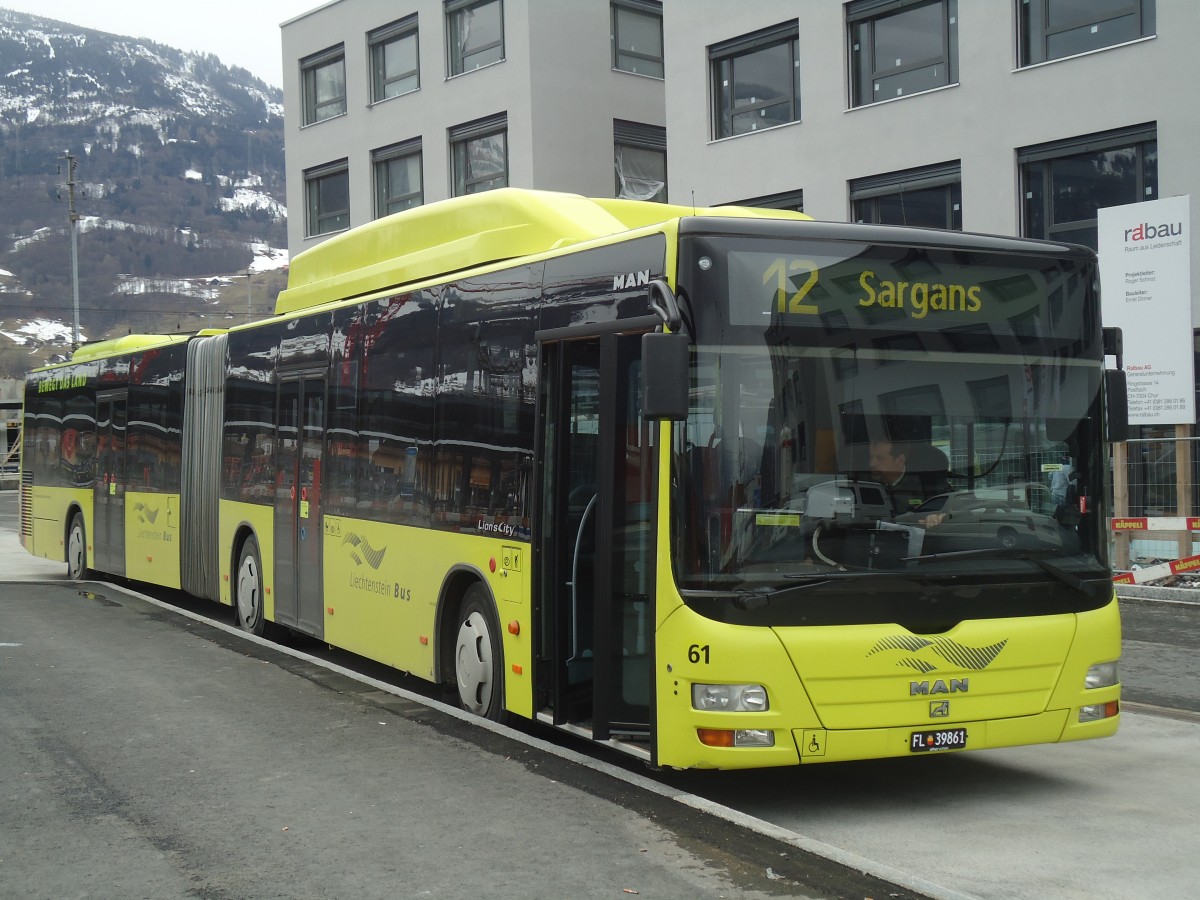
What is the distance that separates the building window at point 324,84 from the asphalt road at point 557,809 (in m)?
27.3

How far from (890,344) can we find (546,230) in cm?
284

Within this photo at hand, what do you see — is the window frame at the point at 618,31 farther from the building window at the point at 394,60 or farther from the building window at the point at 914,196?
the building window at the point at 914,196

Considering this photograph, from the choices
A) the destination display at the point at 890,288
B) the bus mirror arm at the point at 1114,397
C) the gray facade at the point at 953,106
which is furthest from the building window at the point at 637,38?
the destination display at the point at 890,288

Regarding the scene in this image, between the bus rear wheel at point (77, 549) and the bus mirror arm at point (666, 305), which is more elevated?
the bus mirror arm at point (666, 305)

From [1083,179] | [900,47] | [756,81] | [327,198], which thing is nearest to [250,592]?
[1083,179]

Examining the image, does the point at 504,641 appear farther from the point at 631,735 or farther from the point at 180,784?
the point at 180,784

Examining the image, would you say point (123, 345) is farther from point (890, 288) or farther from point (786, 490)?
point (786, 490)

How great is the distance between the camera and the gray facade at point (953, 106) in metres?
20.1

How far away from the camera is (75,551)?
65.7ft

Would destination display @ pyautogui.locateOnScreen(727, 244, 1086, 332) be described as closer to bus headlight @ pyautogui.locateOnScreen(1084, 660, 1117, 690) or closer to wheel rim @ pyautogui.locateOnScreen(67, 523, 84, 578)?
bus headlight @ pyautogui.locateOnScreen(1084, 660, 1117, 690)

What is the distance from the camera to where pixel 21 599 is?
55.8ft

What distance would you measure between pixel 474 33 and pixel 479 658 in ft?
81.7

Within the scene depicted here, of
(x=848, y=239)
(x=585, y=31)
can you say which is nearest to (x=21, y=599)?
(x=848, y=239)

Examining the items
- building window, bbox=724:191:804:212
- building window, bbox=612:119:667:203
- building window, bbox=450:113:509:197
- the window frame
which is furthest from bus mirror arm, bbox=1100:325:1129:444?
the window frame
